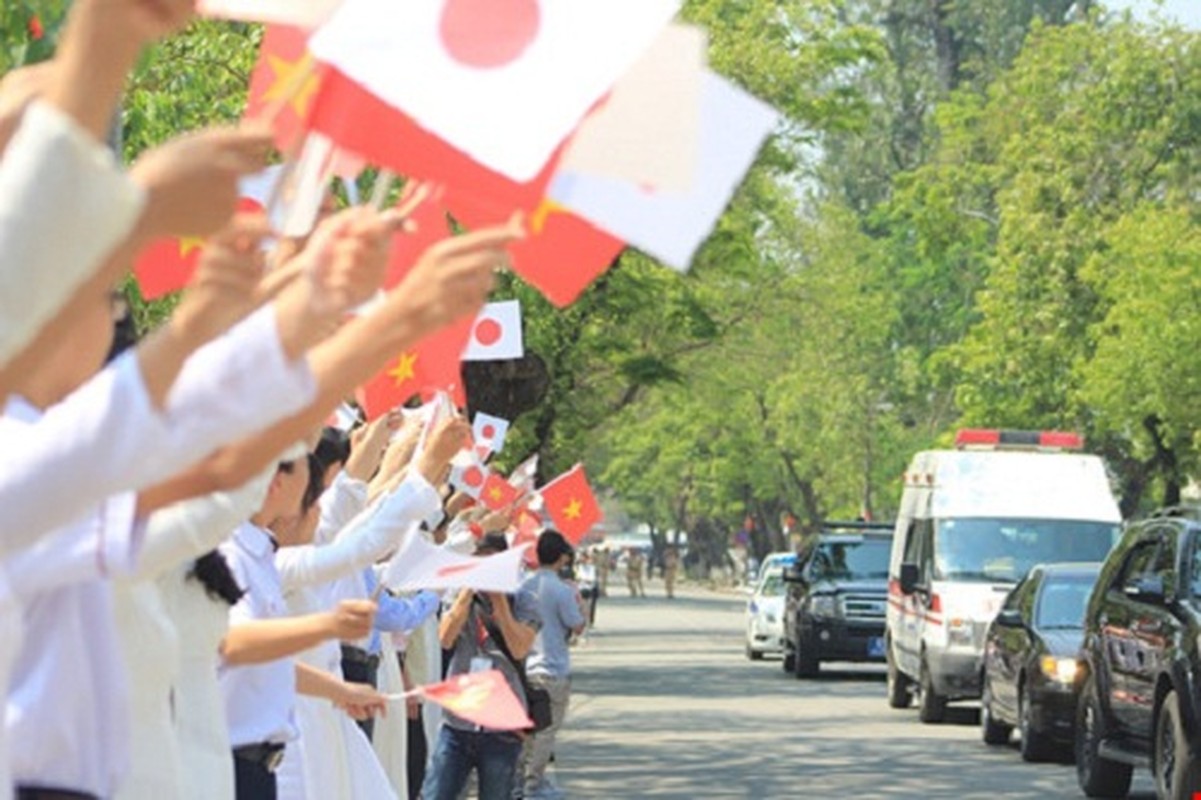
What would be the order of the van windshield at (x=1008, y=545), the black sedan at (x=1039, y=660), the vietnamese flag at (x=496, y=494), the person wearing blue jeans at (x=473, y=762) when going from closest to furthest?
the person wearing blue jeans at (x=473, y=762) < the vietnamese flag at (x=496, y=494) < the black sedan at (x=1039, y=660) < the van windshield at (x=1008, y=545)

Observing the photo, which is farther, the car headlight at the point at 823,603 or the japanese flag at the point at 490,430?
the car headlight at the point at 823,603

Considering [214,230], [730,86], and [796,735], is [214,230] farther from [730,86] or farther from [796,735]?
[796,735]

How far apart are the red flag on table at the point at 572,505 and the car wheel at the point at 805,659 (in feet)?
55.8

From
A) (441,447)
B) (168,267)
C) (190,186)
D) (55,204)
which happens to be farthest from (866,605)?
(55,204)

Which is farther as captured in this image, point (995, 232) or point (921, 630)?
point (995, 232)

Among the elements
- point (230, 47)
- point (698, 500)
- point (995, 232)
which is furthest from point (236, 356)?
point (698, 500)

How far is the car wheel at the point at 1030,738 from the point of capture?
71.6 feet

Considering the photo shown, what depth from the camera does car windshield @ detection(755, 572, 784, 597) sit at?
146 feet

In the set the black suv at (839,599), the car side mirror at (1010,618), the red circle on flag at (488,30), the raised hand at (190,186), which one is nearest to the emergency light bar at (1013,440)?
the car side mirror at (1010,618)

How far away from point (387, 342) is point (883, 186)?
85.9 meters

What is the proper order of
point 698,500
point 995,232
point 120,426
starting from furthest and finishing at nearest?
1. point 698,500
2. point 995,232
3. point 120,426

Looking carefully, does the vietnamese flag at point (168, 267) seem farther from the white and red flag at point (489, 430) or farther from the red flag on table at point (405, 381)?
the white and red flag at point (489, 430)

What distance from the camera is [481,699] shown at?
291 inches

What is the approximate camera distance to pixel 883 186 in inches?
3504
